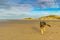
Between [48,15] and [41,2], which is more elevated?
[41,2]

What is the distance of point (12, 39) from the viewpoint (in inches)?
53.6

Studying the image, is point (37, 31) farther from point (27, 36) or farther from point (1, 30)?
point (1, 30)

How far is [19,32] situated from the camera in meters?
1.38

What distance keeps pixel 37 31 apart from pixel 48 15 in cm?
22

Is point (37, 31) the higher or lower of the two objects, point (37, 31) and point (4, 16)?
the lower

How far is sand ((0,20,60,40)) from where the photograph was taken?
136 centimetres

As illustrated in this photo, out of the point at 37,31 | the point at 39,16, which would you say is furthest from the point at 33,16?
the point at 37,31

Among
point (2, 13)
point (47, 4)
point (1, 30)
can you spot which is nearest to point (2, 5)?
point (2, 13)

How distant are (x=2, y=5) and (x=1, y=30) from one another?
28 cm

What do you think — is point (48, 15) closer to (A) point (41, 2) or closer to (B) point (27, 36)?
(A) point (41, 2)

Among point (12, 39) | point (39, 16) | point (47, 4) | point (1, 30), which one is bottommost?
point (12, 39)

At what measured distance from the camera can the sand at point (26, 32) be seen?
136 centimetres

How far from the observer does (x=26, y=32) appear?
137 centimetres

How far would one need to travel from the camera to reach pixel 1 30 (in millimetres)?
1365
